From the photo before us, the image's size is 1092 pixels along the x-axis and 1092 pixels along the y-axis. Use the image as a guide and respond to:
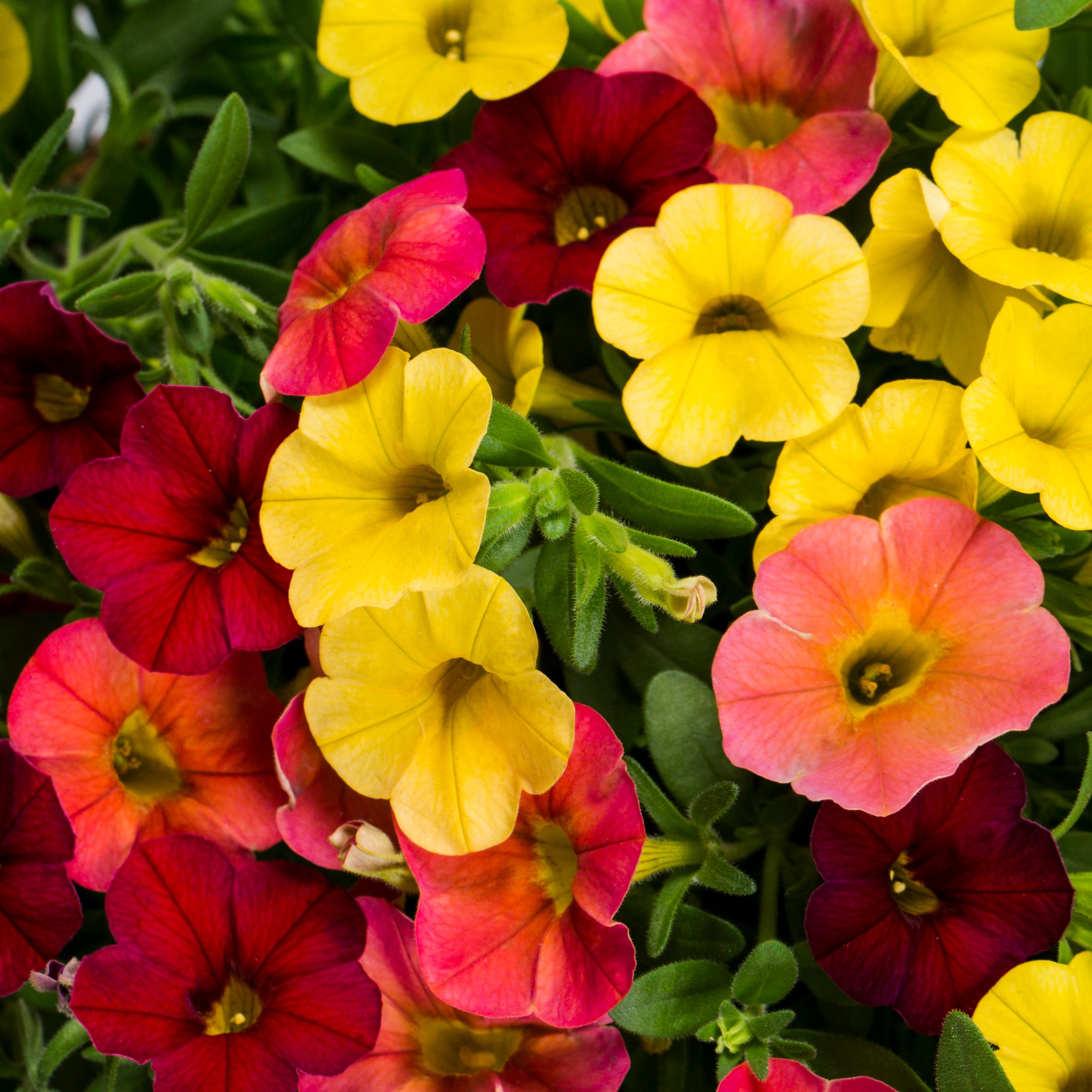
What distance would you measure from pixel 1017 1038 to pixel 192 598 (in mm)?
495

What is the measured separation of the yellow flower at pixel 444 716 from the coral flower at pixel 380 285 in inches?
5.1

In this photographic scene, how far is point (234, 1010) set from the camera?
2.20ft

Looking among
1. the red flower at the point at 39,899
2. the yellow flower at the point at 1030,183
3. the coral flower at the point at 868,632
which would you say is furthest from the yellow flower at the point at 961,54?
the red flower at the point at 39,899

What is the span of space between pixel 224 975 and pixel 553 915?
198 millimetres

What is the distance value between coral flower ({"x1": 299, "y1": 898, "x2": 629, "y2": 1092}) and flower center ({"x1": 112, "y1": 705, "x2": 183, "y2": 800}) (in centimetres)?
15

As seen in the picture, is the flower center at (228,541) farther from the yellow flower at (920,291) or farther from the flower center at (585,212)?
the yellow flower at (920,291)

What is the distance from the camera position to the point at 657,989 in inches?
24.2

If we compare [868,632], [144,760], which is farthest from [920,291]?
[144,760]

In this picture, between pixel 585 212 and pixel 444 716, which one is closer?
pixel 444 716

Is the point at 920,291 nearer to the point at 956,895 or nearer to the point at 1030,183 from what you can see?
the point at 1030,183

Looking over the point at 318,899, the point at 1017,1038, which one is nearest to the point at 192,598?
the point at 318,899

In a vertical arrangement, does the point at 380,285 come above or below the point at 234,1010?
above

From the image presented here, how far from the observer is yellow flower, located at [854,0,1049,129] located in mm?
682

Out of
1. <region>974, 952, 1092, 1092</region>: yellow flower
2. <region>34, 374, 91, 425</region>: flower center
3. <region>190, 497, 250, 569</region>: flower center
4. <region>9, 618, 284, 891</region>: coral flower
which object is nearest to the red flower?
<region>9, 618, 284, 891</region>: coral flower
